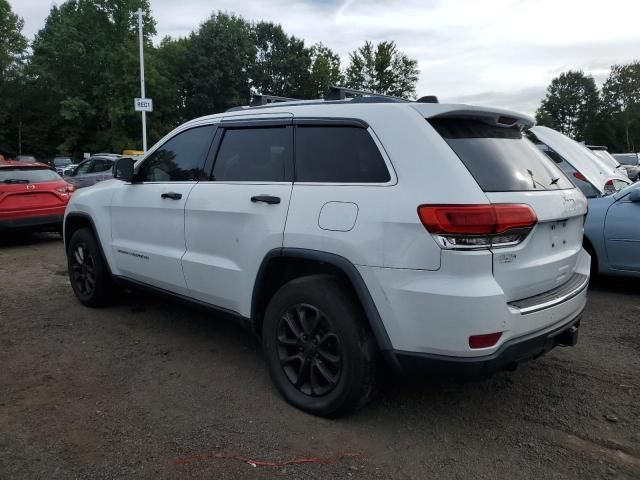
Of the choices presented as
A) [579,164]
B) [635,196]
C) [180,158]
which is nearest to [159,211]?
[180,158]

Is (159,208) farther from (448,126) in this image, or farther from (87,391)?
(448,126)

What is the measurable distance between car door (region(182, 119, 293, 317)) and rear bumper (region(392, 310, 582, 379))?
1.02m

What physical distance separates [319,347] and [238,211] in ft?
3.42

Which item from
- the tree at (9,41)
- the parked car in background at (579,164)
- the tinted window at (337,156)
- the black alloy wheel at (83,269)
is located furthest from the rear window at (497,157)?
the tree at (9,41)

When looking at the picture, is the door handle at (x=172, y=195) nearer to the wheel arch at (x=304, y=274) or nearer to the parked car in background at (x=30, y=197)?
the wheel arch at (x=304, y=274)

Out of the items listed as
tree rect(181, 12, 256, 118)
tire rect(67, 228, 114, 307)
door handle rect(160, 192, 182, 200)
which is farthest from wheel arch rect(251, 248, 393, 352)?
tree rect(181, 12, 256, 118)

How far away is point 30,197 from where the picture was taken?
9.33 meters

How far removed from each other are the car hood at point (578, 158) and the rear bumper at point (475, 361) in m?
5.03

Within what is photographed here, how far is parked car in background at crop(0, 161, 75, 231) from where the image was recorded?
9094mm

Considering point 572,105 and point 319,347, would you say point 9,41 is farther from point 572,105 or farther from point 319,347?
point 572,105

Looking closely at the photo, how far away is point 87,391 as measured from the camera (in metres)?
3.53

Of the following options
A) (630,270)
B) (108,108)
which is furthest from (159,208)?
(108,108)

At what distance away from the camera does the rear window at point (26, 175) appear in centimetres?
931

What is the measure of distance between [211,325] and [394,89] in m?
43.4
